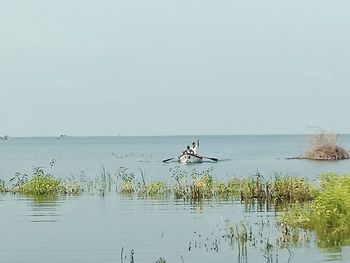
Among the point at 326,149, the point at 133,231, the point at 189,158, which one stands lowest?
the point at 133,231

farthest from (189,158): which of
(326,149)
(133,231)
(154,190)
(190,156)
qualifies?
(133,231)

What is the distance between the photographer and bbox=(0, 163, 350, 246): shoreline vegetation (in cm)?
2231

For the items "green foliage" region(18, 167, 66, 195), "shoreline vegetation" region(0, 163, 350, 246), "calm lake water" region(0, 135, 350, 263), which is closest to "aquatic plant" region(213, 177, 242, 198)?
"shoreline vegetation" region(0, 163, 350, 246)

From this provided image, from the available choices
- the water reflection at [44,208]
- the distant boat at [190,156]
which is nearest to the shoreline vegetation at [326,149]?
the distant boat at [190,156]

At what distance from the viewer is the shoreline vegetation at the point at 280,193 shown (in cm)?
2231

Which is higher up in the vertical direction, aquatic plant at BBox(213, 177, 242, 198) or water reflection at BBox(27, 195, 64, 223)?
aquatic plant at BBox(213, 177, 242, 198)

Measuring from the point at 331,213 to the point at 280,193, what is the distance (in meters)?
10.5

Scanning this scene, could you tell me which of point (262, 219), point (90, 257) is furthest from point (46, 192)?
point (90, 257)

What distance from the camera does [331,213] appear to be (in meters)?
22.5

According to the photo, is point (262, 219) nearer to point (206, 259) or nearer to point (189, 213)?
point (189, 213)

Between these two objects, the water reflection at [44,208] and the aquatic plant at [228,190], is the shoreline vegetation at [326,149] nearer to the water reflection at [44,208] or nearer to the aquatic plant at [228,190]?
the aquatic plant at [228,190]

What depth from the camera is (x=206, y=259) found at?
20281 millimetres

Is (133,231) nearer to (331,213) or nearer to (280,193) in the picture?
(331,213)

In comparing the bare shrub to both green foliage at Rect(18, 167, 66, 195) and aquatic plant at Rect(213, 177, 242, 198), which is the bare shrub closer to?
aquatic plant at Rect(213, 177, 242, 198)
